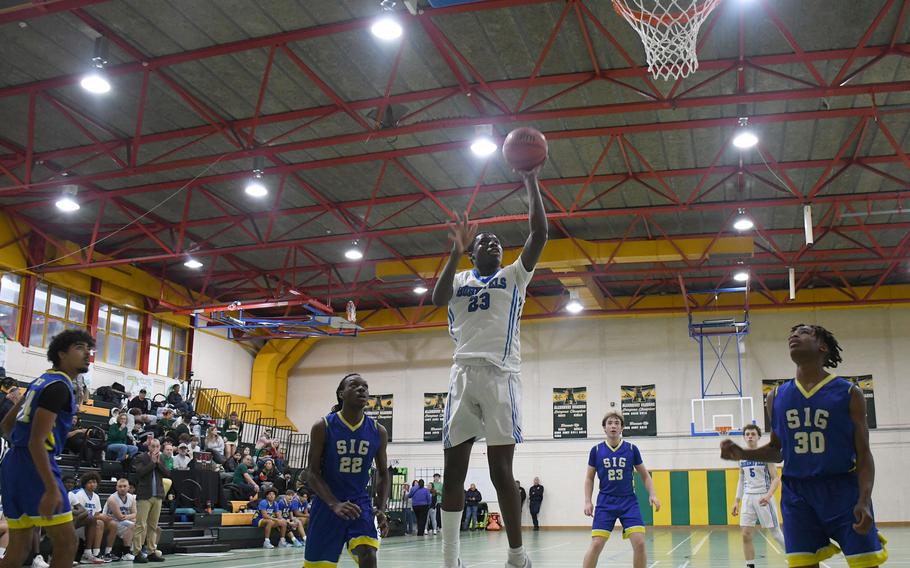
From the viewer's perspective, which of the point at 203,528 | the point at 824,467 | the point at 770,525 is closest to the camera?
the point at 824,467

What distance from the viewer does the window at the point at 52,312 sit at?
76.1ft

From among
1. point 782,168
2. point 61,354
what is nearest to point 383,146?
point 782,168

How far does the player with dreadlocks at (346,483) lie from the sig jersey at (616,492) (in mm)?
3004

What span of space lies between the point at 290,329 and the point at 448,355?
579 cm

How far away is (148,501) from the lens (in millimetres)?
14062

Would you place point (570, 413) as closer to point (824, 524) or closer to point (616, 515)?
point (616, 515)

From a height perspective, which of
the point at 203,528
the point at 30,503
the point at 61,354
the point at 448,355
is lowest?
the point at 203,528

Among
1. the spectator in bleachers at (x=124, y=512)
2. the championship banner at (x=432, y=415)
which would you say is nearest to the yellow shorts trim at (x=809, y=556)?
the spectator in bleachers at (x=124, y=512)

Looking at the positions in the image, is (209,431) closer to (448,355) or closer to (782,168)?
(448,355)

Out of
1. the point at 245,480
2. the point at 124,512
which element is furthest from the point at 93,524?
the point at 245,480

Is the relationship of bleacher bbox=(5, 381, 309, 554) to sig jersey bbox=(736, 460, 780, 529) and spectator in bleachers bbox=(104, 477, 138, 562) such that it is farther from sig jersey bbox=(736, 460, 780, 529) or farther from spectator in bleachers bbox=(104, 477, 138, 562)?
sig jersey bbox=(736, 460, 780, 529)

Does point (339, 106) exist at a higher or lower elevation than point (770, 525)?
higher

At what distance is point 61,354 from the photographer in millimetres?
5512

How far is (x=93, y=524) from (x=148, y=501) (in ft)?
3.08
